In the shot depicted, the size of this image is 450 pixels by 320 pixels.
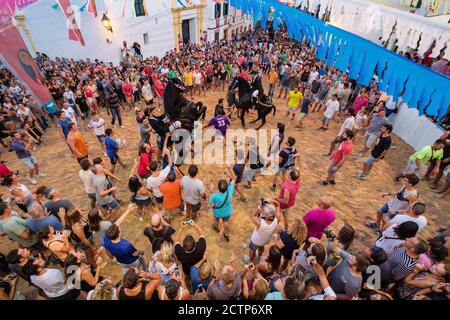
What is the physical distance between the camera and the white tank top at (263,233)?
4.09 m

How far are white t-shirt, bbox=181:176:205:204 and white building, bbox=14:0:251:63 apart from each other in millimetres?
15182

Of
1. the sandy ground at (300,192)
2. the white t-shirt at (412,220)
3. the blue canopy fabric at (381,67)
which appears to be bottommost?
the sandy ground at (300,192)

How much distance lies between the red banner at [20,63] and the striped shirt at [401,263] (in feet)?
39.5

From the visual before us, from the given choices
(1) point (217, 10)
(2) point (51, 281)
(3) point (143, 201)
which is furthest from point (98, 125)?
(1) point (217, 10)

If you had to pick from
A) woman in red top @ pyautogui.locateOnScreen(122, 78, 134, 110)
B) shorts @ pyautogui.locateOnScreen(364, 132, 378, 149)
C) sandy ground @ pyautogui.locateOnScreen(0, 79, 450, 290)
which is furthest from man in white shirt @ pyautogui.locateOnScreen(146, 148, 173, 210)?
woman in red top @ pyautogui.locateOnScreen(122, 78, 134, 110)

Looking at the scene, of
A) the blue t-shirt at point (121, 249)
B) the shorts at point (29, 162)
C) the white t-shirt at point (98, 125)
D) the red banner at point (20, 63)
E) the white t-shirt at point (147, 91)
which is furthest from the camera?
the white t-shirt at point (147, 91)

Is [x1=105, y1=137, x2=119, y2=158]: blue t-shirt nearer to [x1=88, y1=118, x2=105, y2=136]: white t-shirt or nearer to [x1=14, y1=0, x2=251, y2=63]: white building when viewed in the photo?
[x1=88, y1=118, x2=105, y2=136]: white t-shirt

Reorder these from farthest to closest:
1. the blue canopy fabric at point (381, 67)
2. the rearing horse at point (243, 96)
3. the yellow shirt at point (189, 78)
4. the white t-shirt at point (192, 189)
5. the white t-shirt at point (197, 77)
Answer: the white t-shirt at point (197, 77), the yellow shirt at point (189, 78), the rearing horse at point (243, 96), the blue canopy fabric at point (381, 67), the white t-shirt at point (192, 189)

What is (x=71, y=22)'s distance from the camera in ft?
48.4

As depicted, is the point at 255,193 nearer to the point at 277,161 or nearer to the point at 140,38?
the point at 277,161

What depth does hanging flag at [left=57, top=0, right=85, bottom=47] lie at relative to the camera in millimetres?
14258

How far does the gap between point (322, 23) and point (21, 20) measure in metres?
15.8

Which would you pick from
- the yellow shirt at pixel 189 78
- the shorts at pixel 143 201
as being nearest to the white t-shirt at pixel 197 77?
the yellow shirt at pixel 189 78

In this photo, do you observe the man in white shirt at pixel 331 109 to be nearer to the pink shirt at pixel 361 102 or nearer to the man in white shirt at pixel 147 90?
the pink shirt at pixel 361 102
